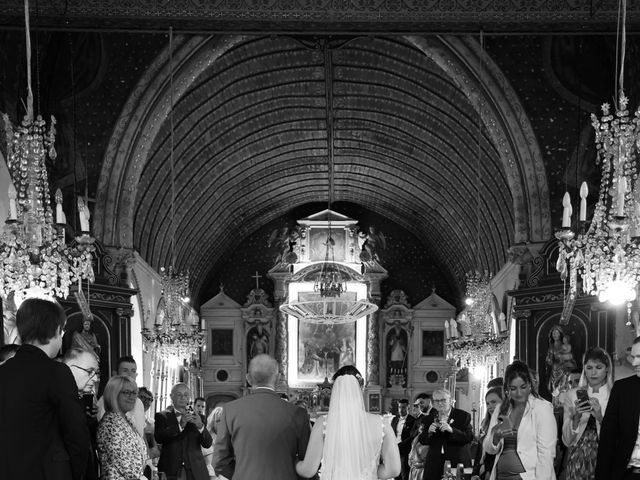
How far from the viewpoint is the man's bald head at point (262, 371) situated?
23.3ft

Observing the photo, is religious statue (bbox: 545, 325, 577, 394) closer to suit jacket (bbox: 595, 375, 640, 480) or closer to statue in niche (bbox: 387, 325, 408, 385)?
suit jacket (bbox: 595, 375, 640, 480)

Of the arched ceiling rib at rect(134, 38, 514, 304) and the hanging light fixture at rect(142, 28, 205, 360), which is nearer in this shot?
the hanging light fixture at rect(142, 28, 205, 360)

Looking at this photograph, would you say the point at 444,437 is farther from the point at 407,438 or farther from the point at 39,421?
the point at 39,421

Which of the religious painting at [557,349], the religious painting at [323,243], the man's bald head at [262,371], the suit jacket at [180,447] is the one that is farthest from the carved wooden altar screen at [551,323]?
the religious painting at [323,243]

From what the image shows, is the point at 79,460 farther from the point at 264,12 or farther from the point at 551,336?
the point at 551,336

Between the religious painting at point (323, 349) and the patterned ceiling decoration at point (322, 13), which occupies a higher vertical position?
the patterned ceiling decoration at point (322, 13)

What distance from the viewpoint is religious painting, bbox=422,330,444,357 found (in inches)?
1540

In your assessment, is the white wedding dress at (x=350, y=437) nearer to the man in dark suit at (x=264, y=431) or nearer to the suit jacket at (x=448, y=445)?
the man in dark suit at (x=264, y=431)

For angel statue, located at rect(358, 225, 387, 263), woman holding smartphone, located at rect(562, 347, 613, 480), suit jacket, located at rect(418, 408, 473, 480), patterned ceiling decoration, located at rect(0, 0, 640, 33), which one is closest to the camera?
woman holding smartphone, located at rect(562, 347, 613, 480)

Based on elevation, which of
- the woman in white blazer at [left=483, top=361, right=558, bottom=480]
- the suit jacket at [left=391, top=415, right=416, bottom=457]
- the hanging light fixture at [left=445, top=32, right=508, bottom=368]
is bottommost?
the suit jacket at [left=391, top=415, right=416, bottom=457]

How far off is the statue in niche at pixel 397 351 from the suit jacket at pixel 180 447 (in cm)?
2780

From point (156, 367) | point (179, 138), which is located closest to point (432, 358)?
point (156, 367)

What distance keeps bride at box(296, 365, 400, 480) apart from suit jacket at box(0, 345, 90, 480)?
5.58 feet

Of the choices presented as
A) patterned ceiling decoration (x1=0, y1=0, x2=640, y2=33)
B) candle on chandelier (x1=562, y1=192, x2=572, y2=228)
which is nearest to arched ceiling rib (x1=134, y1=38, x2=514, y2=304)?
patterned ceiling decoration (x1=0, y1=0, x2=640, y2=33)
